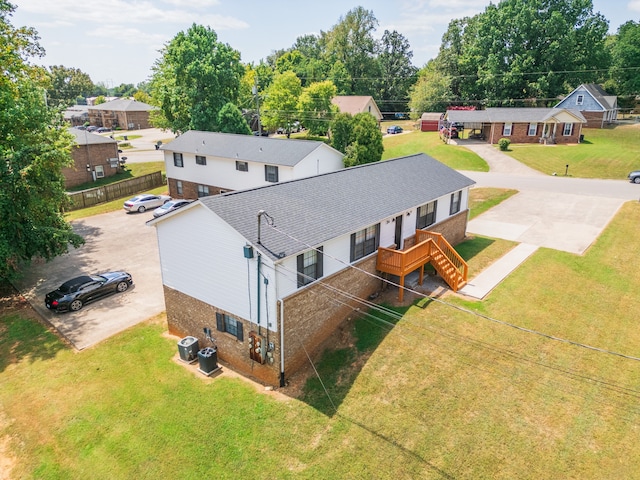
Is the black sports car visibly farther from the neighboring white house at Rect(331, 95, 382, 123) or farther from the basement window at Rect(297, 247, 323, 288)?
the neighboring white house at Rect(331, 95, 382, 123)

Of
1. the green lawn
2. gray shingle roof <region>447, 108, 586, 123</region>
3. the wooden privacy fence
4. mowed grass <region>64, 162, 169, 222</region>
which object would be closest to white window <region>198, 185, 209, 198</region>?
mowed grass <region>64, 162, 169, 222</region>

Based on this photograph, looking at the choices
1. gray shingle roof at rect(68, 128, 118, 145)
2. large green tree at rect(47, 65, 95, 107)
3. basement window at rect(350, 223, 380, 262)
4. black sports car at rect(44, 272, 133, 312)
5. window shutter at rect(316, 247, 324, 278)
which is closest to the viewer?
window shutter at rect(316, 247, 324, 278)

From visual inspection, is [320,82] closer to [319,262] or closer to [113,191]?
[113,191]

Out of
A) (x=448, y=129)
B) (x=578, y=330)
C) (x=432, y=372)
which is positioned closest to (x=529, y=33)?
(x=448, y=129)

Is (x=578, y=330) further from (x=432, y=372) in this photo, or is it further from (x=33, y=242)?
(x=33, y=242)

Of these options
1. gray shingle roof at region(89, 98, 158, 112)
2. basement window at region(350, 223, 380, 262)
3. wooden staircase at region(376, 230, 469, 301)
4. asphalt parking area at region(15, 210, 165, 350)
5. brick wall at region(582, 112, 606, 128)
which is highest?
gray shingle roof at region(89, 98, 158, 112)

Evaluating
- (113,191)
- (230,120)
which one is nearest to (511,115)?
(230,120)
